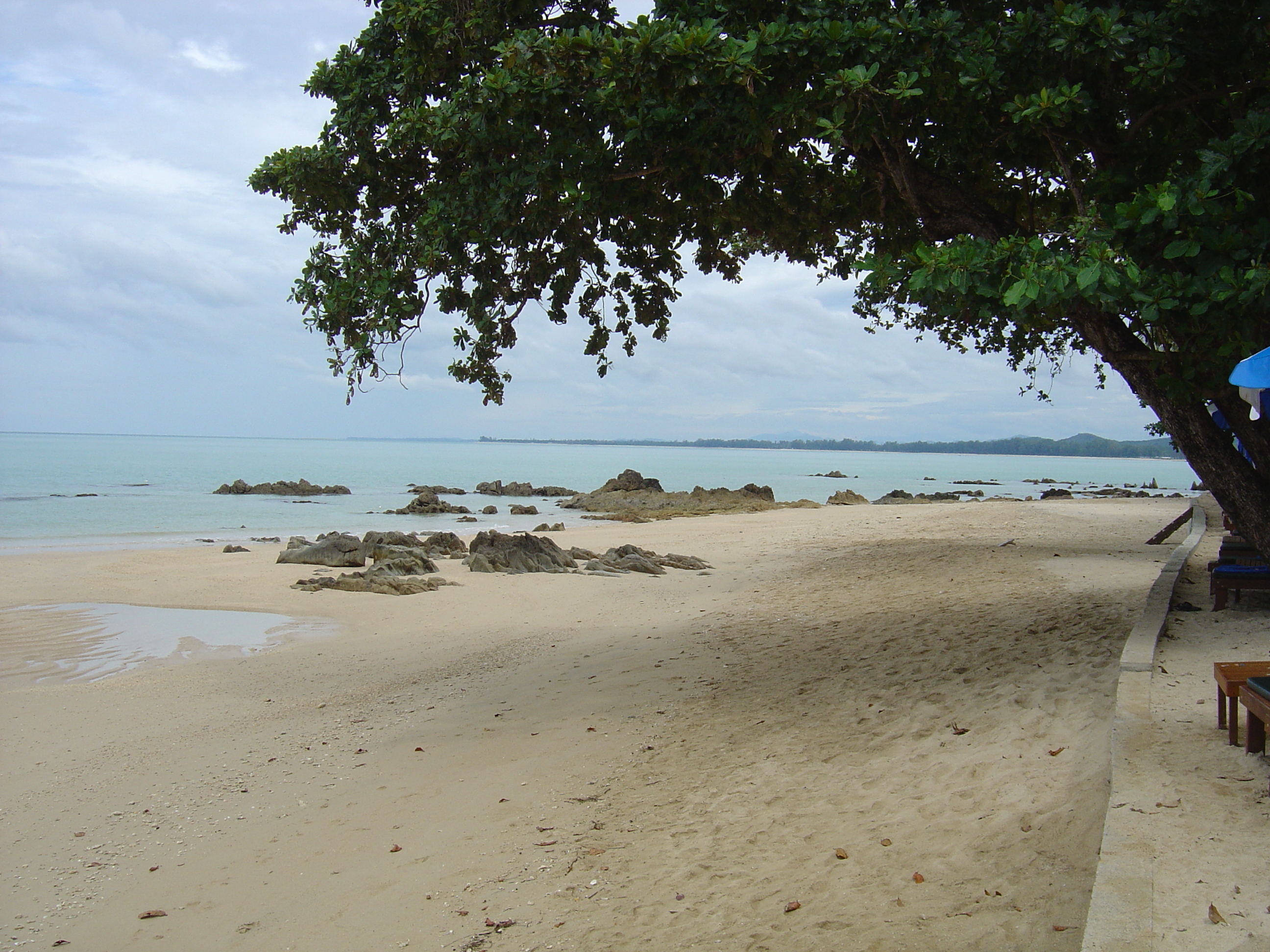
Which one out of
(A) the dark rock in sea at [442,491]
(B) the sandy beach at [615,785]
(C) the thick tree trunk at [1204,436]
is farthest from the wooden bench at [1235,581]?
(A) the dark rock in sea at [442,491]

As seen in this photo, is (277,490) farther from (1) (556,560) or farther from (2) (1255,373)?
(2) (1255,373)

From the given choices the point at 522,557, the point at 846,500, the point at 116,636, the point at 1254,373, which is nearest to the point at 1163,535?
the point at 522,557

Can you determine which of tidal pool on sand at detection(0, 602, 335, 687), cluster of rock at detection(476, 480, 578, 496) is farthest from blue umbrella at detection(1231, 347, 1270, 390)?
cluster of rock at detection(476, 480, 578, 496)

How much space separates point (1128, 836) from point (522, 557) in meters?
12.7

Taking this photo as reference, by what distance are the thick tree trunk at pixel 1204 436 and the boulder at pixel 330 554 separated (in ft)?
45.6

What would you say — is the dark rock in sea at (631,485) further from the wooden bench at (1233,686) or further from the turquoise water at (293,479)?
the wooden bench at (1233,686)

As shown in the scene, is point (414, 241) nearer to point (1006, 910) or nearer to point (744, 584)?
point (1006, 910)

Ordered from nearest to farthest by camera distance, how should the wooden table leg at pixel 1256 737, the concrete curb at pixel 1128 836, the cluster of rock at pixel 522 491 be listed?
the concrete curb at pixel 1128 836
the wooden table leg at pixel 1256 737
the cluster of rock at pixel 522 491

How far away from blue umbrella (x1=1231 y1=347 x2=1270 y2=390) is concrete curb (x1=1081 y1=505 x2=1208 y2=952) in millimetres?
1821

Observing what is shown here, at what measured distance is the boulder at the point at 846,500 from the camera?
118 feet

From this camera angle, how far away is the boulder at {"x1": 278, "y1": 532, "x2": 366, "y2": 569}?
1661cm

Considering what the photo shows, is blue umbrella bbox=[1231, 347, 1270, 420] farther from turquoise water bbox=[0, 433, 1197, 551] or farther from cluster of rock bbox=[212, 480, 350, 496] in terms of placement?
cluster of rock bbox=[212, 480, 350, 496]

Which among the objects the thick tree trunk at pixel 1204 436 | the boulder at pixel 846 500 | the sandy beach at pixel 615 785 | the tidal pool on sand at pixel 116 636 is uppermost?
the thick tree trunk at pixel 1204 436

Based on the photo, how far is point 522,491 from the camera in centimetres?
4669
